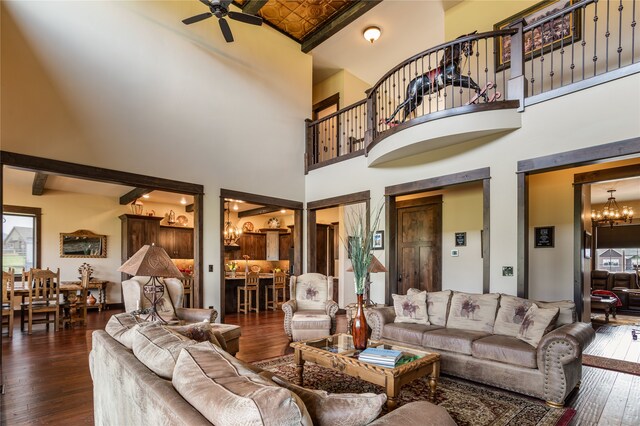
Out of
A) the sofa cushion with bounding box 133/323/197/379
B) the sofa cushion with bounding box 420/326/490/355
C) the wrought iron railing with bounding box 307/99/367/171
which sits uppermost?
the wrought iron railing with bounding box 307/99/367/171

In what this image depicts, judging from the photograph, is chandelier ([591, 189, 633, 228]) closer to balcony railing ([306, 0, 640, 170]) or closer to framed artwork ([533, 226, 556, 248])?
framed artwork ([533, 226, 556, 248])

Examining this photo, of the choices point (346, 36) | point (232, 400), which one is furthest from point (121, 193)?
point (232, 400)

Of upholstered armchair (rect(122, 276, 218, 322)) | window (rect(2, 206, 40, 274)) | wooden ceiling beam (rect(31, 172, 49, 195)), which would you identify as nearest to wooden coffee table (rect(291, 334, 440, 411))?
upholstered armchair (rect(122, 276, 218, 322))

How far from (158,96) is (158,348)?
187 inches

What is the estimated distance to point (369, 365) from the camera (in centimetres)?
298

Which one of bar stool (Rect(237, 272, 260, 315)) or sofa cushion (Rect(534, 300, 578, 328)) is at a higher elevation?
sofa cushion (Rect(534, 300, 578, 328))

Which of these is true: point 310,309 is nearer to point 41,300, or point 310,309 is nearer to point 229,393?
point 229,393

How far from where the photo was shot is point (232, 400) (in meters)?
1.16

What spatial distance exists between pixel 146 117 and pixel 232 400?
5.23m

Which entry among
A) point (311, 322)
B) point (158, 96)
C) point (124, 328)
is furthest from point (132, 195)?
point (124, 328)

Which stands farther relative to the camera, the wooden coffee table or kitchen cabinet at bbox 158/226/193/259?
kitchen cabinet at bbox 158/226/193/259

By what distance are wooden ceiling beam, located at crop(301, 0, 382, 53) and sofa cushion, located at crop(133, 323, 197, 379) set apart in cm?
664

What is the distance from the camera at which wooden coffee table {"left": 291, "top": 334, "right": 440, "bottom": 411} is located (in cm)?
283

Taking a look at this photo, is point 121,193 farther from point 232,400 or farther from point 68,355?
point 232,400
